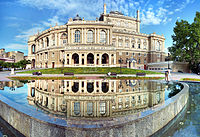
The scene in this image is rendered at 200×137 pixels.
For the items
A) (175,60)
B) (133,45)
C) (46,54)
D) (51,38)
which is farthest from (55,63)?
(175,60)

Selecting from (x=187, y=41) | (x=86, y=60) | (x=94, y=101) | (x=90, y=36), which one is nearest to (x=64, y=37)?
(x=90, y=36)

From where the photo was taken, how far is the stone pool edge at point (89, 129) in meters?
3.07

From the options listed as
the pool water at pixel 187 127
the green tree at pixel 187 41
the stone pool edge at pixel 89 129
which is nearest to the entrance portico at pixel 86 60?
the green tree at pixel 187 41

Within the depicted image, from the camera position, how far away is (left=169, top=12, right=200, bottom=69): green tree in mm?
33375

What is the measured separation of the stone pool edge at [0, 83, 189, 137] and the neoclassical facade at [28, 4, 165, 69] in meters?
32.9

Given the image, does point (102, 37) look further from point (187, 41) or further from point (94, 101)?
point (94, 101)

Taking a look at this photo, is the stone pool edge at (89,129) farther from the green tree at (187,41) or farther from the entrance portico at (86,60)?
the green tree at (187,41)

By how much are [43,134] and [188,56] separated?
135 feet

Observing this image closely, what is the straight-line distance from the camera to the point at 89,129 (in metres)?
3.04

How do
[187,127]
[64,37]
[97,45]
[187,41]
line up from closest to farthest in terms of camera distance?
[187,127] < [187,41] < [97,45] < [64,37]

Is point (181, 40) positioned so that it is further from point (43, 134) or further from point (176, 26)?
point (43, 134)

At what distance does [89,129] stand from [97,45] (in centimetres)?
4040

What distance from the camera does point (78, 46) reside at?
40531mm

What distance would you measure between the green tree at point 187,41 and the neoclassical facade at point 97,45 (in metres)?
16.9
